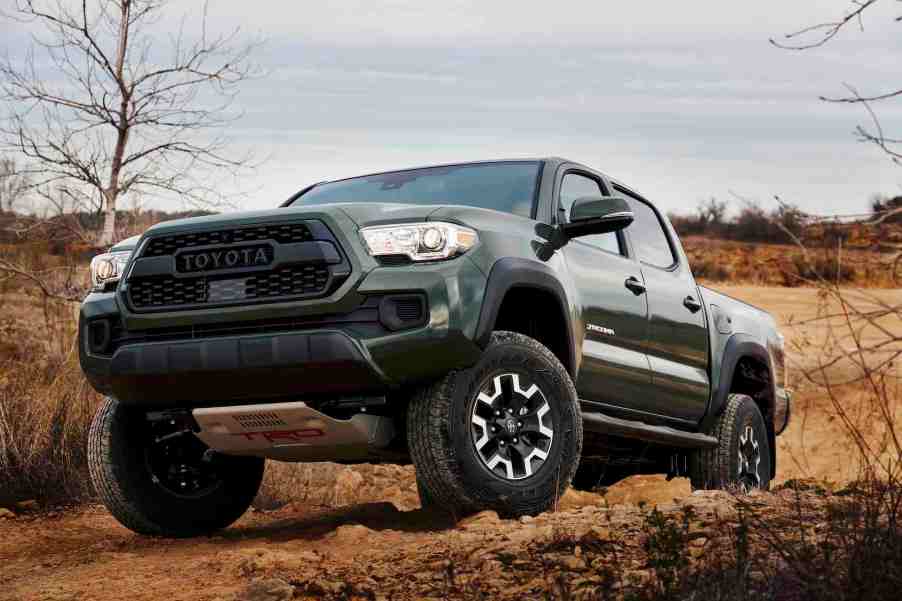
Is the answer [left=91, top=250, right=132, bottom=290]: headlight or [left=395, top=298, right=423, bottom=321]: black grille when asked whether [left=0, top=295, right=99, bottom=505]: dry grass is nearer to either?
[left=91, top=250, right=132, bottom=290]: headlight

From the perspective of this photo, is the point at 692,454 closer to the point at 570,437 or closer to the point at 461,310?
the point at 570,437

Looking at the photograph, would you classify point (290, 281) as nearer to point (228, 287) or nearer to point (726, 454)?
point (228, 287)

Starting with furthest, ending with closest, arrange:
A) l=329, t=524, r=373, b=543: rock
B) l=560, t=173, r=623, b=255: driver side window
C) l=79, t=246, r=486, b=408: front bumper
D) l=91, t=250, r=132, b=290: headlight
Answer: l=560, t=173, r=623, b=255: driver side window
l=91, t=250, r=132, b=290: headlight
l=329, t=524, r=373, b=543: rock
l=79, t=246, r=486, b=408: front bumper

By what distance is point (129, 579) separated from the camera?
5.65 m

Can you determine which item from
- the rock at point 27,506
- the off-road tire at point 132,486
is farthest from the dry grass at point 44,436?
the off-road tire at point 132,486

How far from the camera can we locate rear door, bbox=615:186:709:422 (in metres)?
7.83

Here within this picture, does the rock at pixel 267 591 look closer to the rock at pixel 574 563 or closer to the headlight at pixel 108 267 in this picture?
the rock at pixel 574 563

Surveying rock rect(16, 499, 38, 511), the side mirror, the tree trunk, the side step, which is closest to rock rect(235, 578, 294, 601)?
the side step

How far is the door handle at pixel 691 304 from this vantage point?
27.5 ft

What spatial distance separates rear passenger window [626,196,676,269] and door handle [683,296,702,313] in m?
0.26

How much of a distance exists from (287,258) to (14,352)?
1077 cm

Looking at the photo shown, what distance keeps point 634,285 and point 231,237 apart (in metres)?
2.67

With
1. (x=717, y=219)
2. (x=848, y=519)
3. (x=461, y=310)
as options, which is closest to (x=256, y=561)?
(x=461, y=310)

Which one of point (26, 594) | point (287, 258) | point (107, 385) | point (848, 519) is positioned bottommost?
point (26, 594)
